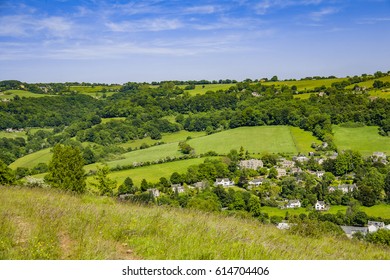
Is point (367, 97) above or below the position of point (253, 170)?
above

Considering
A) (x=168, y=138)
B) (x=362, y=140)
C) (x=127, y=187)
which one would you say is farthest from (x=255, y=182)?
(x=168, y=138)

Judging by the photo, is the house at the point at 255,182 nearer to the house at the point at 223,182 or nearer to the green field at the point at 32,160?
the house at the point at 223,182

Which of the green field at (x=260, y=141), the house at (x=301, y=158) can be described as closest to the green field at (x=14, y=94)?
the green field at (x=260, y=141)

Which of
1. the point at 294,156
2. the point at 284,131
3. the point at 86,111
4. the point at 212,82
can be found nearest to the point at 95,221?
the point at 294,156

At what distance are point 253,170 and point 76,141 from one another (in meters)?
41.3

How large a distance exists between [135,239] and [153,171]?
1877 inches

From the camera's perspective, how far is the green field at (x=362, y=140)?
184 feet

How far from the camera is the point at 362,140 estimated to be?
60.8m

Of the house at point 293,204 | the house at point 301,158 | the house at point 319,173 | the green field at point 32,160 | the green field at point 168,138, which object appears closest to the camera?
the house at point 293,204

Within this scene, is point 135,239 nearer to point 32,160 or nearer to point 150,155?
point 150,155

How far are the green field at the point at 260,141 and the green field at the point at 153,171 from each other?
6956 mm

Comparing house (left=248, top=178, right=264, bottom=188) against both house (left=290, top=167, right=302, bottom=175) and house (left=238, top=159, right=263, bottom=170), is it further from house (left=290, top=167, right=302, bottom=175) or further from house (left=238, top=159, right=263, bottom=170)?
house (left=290, top=167, right=302, bottom=175)

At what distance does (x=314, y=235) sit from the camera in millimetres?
5711

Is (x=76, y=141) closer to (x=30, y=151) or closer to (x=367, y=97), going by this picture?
(x=30, y=151)
